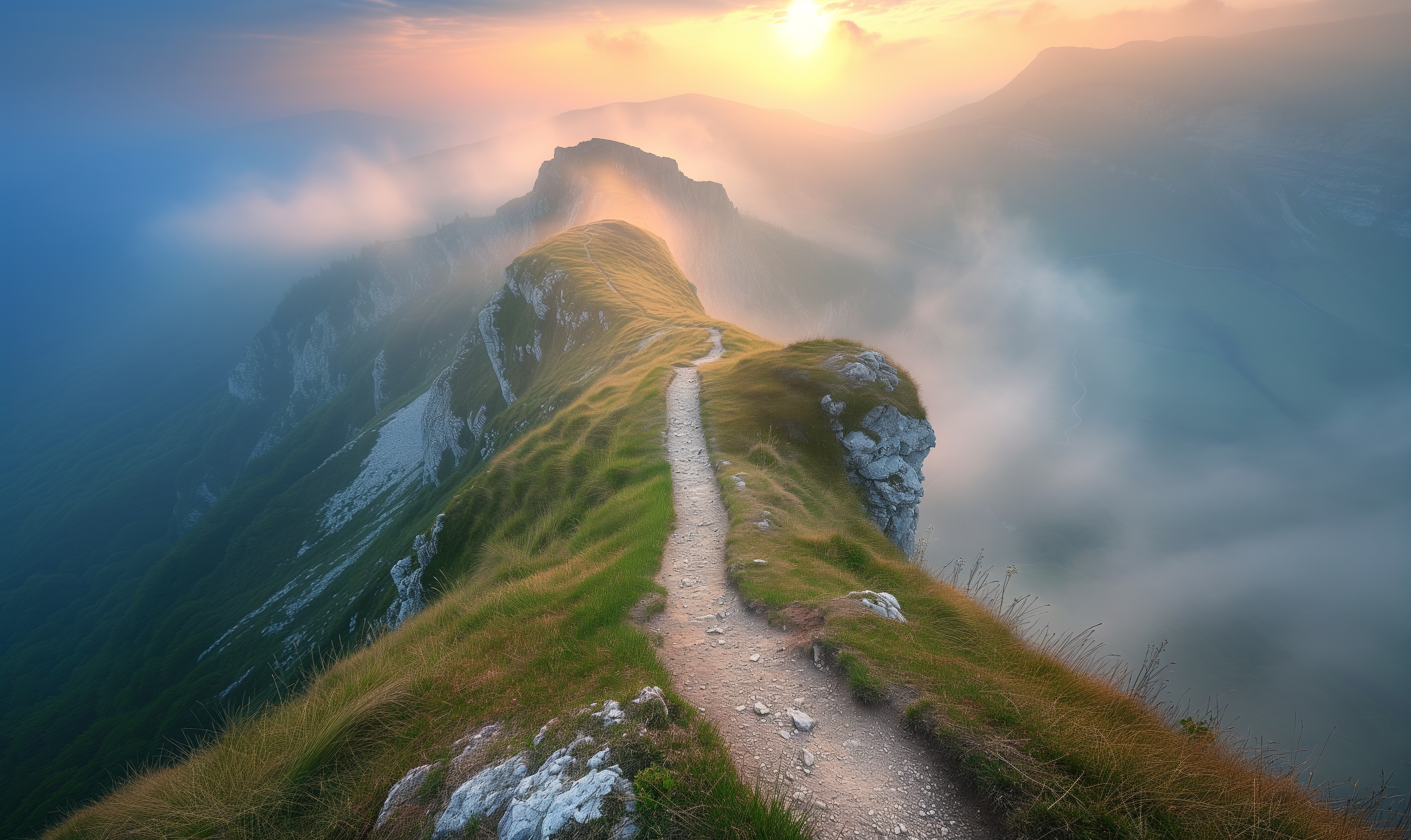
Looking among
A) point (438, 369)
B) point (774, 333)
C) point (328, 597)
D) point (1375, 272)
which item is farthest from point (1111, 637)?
point (1375, 272)

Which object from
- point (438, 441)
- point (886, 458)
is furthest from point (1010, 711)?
point (438, 441)

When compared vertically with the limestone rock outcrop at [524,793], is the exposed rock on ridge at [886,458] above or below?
below

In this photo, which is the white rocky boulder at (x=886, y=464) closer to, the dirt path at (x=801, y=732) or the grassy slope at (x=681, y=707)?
the grassy slope at (x=681, y=707)

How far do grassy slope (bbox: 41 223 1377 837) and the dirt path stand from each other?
0.43m

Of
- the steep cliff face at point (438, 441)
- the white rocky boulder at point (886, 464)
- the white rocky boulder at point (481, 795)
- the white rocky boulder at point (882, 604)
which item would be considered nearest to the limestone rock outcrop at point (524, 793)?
the white rocky boulder at point (481, 795)

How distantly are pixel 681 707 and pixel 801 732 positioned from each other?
1.93 metres

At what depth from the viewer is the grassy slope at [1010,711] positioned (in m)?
5.73

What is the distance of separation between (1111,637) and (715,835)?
510ft

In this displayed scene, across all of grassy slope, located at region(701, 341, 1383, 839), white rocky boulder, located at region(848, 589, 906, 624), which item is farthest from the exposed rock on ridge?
white rocky boulder, located at region(848, 589, 906, 624)

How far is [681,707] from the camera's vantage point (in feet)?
25.3

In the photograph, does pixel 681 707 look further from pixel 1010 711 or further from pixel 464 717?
pixel 1010 711

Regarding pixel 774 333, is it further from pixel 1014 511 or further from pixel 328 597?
pixel 328 597

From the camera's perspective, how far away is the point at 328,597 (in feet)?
278

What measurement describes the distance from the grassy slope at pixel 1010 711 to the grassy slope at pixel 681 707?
0.03m
